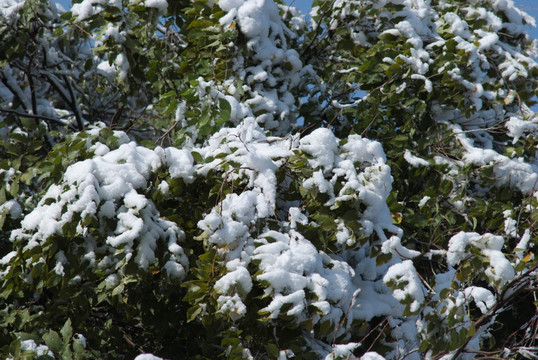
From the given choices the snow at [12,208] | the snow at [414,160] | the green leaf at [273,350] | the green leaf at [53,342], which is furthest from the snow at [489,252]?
the snow at [12,208]

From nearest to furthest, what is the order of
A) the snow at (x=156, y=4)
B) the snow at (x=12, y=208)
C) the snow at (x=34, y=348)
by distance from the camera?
the snow at (x=34, y=348)
the snow at (x=12, y=208)
the snow at (x=156, y=4)

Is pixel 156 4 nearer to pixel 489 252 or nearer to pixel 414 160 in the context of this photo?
pixel 414 160

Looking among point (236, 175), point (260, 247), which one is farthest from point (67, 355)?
point (236, 175)

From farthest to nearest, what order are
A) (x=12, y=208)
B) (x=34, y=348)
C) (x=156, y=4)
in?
(x=156, y=4), (x=12, y=208), (x=34, y=348)

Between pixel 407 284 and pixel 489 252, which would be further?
pixel 489 252

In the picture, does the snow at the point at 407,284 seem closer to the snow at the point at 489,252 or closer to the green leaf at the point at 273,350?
the snow at the point at 489,252

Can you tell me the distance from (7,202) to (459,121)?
250 centimetres

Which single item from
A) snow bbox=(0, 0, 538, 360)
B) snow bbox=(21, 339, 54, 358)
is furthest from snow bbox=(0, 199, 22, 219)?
snow bbox=(21, 339, 54, 358)

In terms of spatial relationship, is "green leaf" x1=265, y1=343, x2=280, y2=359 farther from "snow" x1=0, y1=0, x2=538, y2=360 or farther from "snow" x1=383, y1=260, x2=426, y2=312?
"snow" x1=383, y1=260, x2=426, y2=312

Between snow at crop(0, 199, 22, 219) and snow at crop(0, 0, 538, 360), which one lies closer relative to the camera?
snow at crop(0, 0, 538, 360)

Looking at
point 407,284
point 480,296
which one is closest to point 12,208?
point 407,284

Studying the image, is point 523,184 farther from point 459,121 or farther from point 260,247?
point 260,247

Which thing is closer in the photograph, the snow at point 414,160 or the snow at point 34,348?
the snow at point 34,348

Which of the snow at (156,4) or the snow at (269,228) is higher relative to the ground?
the snow at (156,4)
